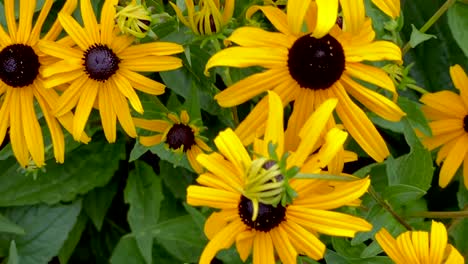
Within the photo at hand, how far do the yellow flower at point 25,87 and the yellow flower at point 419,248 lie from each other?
56 cm

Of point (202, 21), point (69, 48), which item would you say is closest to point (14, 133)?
point (69, 48)

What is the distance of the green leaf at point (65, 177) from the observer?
1.54m

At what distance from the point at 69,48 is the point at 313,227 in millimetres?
514

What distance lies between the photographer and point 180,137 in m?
1.20

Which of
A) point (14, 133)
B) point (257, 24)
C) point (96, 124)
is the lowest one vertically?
point (96, 124)

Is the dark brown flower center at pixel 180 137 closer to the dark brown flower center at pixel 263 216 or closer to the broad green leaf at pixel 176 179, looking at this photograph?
the dark brown flower center at pixel 263 216

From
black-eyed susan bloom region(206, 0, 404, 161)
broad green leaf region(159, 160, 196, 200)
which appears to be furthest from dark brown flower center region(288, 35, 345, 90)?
broad green leaf region(159, 160, 196, 200)

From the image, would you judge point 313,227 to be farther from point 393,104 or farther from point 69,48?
point 69,48

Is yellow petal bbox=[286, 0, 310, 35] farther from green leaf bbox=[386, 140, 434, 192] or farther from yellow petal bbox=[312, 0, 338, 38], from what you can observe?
green leaf bbox=[386, 140, 434, 192]

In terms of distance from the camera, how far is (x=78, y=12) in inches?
57.3

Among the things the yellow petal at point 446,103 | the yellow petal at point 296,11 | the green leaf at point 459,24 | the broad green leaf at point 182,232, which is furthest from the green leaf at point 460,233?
the yellow petal at point 296,11

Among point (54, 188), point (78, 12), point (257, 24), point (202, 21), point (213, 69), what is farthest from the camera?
point (54, 188)

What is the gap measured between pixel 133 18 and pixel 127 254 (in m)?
0.61

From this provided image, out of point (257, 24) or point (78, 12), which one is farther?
point (78, 12)
